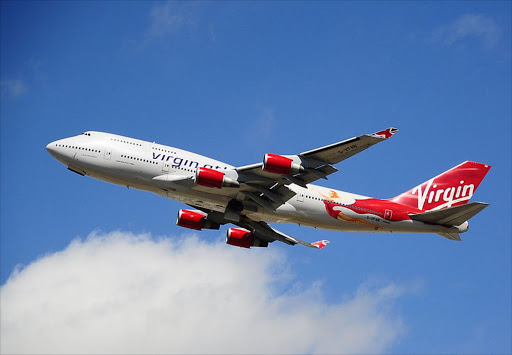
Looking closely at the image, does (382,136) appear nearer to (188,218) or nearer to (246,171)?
(246,171)

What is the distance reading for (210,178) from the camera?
4981 cm

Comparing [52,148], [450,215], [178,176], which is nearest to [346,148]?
[450,215]

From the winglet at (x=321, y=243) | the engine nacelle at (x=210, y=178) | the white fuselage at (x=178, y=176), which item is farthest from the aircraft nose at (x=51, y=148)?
the winglet at (x=321, y=243)

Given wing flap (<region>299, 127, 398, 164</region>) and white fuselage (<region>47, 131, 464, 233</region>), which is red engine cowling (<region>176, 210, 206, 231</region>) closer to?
white fuselage (<region>47, 131, 464, 233</region>)

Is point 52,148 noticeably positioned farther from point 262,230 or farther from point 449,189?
point 449,189

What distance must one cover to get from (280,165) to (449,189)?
57.1 feet

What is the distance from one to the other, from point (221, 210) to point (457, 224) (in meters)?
17.6

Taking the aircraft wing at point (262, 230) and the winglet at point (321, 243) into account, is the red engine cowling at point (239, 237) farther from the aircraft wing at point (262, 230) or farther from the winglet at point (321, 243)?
the winglet at point (321, 243)

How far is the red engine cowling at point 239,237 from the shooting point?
59.7 metres

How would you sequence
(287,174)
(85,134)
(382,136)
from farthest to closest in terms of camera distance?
(85,134) < (287,174) < (382,136)

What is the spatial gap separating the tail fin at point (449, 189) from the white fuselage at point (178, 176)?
3671 millimetres

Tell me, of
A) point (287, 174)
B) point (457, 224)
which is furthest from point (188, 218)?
point (457, 224)

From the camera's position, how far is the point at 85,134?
53.1 meters

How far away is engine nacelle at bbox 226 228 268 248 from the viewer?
5972 cm
